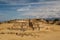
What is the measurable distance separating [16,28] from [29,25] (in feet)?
0.59

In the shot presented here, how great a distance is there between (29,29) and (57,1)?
53 cm

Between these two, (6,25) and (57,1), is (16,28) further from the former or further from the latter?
(57,1)

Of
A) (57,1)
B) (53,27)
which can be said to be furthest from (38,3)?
(53,27)

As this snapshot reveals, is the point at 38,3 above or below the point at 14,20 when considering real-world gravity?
above

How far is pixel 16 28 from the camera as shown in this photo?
2.07 metres

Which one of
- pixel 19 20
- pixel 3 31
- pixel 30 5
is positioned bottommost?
pixel 3 31

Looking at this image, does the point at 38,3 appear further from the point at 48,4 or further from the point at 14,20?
the point at 14,20

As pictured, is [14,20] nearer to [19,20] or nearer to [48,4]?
[19,20]

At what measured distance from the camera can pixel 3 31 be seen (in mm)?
2074

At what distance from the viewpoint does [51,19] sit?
6.82 ft

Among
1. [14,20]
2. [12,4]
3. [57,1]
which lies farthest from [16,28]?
[57,1]

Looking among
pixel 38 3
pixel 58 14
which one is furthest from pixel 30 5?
pixel 58 14

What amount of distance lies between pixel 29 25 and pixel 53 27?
0.32m

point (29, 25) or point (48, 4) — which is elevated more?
point (48, 4)
